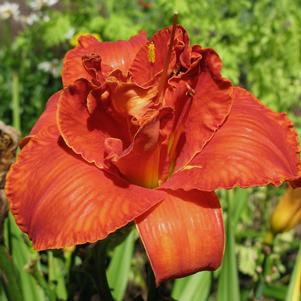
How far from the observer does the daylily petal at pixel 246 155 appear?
0.76m

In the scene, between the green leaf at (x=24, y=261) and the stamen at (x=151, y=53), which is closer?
the stamen at (x=151, y=53)

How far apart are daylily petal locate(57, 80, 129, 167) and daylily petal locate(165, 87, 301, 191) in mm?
140

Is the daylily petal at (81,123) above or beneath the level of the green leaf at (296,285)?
above

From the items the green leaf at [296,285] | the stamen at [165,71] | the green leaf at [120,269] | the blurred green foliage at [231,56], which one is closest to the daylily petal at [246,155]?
the stamen at [165,71]

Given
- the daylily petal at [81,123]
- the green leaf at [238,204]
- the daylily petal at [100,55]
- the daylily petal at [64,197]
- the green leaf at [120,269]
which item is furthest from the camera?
the green leaf at [238,204]

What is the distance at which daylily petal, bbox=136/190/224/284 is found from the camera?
0.73 meters

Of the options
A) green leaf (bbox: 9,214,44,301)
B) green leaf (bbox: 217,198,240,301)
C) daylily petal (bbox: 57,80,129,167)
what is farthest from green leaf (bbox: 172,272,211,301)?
daylily petal (bbox: 57,80,129,167)

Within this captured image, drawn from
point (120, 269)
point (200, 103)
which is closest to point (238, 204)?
point (120, 269)

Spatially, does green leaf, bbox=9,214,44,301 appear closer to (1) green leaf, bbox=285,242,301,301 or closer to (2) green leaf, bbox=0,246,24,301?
(2) green leaf, bbox=0,246,24,301

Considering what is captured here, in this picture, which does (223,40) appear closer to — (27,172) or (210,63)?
(210,63)

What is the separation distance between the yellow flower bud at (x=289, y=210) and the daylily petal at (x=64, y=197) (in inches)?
14.3

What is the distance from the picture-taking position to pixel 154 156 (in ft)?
2.79

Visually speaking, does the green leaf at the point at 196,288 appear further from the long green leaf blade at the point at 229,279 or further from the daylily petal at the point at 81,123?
the daylily petal at the point at 81,123

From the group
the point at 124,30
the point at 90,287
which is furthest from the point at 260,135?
the point at 124,30
